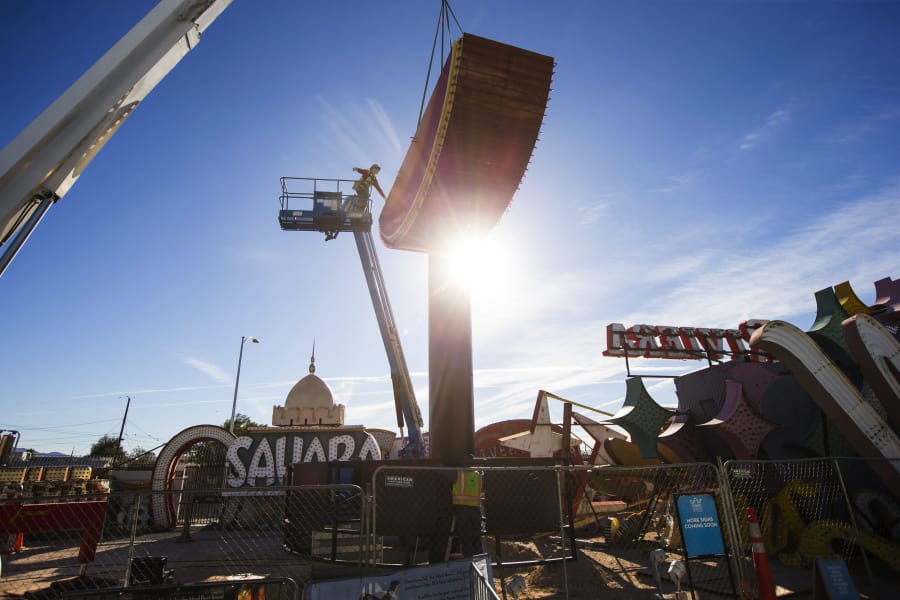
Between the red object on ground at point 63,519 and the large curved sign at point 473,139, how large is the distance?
33.2 ft

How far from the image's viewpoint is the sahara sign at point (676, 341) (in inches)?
917

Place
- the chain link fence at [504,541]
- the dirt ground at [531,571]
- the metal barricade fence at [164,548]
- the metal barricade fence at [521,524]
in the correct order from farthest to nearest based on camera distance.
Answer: the dirt ground at [531,571]
the metal barricade fence at [521,524]
the metal barricade fence at [164,548]
the chain link fence at [504,541]

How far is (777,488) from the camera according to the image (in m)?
13.0

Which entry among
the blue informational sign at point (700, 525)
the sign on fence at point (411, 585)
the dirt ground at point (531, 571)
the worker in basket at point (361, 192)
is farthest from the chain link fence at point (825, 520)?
the worker in basket at point (361, 192)

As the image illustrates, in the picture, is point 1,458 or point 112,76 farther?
point 1,458

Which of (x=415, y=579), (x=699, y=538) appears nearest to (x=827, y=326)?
(x=699, y=538)

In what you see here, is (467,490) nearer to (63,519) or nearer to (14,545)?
(63,519)

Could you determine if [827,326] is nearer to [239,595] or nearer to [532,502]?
[532,502]

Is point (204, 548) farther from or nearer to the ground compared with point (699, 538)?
nearer to the ground

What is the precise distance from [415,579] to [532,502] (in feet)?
12.1

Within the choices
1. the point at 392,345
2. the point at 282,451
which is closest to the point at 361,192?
the point at 392,345

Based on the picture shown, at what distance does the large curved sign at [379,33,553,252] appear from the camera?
10672mm

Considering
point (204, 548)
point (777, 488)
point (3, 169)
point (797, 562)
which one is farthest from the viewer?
point (204, 548)

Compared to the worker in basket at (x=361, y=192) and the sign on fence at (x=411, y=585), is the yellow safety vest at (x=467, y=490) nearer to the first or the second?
the sign on fence at (x=411, y=585)
